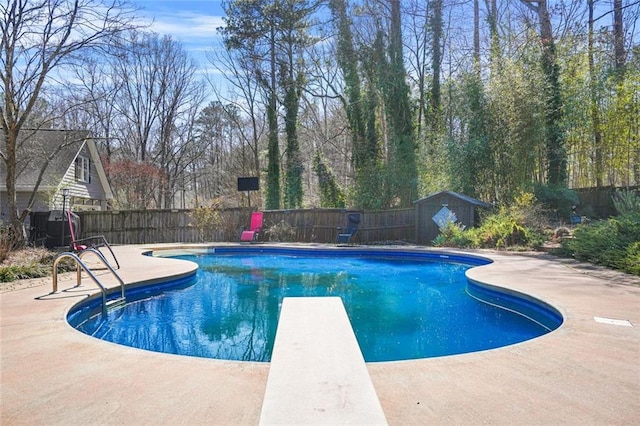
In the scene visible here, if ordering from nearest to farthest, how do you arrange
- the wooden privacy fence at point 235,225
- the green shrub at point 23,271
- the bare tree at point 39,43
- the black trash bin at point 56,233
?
the green shrub at point 23,271 → the bare tree at point 39,43 → the black trash bin at point 56,233 → the wooden privacy fence at point 235,225

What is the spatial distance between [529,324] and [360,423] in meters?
3.60

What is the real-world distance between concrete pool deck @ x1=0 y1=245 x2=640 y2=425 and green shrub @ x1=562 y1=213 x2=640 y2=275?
136 inches

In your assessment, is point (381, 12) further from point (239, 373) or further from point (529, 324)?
point (239, 373)

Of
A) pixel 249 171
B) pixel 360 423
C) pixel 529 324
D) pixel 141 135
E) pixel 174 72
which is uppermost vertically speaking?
pixel 174 72

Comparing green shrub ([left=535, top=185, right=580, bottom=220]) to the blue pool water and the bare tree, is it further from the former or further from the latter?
the bare tree

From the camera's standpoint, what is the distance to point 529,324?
4695 mm

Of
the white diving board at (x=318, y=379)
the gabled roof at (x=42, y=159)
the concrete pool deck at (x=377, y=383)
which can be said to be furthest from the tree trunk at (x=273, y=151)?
the white diving board at (x=318, y=379)

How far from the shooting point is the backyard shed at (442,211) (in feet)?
38.7

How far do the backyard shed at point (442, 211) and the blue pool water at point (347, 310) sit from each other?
3.58 metres

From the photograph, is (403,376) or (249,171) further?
(249,171)

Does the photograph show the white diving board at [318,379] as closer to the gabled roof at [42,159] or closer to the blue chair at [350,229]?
the blue chair at [350,229]

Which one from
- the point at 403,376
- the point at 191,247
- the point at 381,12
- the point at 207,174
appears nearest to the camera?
the point at 403,376

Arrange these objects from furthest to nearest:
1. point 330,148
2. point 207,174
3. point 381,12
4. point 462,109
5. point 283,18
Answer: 1. point 207,174
2. point 330,148
3. point 283,18
4. point 381,12
5. point 462,109

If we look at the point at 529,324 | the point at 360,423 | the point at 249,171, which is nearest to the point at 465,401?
the point at 360,423
